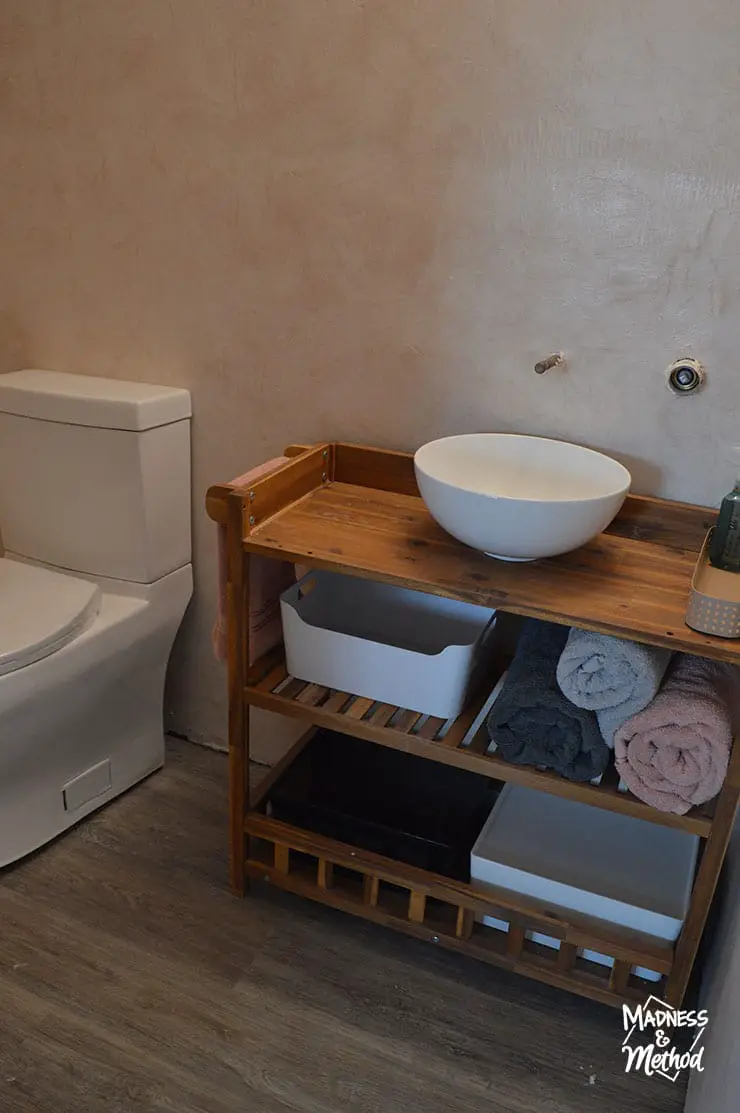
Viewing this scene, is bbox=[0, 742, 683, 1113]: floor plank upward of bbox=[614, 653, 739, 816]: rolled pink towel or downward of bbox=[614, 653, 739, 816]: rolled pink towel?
downward

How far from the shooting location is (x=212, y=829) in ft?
6.11

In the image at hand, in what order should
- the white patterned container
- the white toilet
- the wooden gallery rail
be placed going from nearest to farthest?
the white patterned container, the wooden gallery rail, the white toilet

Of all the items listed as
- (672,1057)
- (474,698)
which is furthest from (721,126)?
(672,1057)

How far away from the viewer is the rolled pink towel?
1279mm

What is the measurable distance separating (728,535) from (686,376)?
283mm

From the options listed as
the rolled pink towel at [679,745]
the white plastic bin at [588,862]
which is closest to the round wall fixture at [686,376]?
the rolled pink towel at [679,745]

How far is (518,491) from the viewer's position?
1.54 metres

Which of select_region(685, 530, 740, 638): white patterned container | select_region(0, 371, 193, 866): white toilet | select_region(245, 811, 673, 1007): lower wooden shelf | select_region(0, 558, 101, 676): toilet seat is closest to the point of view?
select_region(685, 530, 740, 638): white patterned container

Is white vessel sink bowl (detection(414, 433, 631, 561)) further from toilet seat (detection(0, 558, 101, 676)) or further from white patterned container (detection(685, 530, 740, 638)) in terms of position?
toilet seat (detection(0, 558, 101, 676))

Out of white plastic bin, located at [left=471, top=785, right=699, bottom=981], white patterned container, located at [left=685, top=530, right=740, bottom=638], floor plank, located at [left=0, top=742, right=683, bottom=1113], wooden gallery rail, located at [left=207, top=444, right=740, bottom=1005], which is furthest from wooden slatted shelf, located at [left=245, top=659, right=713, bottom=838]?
floor plank, located at [left=0, top=742, right=683, bottom=1113]

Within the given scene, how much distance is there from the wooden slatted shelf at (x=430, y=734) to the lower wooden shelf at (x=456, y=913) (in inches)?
8.7

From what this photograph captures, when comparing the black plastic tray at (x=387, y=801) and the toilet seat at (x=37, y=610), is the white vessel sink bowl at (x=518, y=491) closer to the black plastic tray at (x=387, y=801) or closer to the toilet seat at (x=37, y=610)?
the black plastic tray at (x=387, y=801)

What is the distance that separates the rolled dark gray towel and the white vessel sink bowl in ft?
0.65

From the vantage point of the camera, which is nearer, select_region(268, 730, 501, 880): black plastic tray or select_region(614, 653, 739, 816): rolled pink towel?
select_region(614, 653, 739, 816): rolled pink towel
